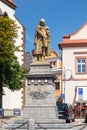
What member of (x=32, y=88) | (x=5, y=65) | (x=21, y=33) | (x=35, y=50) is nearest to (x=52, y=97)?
(x=32, y=88)

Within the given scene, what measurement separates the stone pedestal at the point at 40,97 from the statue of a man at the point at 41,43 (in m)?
1.21

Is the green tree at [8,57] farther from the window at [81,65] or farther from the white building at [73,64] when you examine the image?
the window at [81,65]

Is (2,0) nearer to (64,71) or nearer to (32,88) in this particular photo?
(64,71)

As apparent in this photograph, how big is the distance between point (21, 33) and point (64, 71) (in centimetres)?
705

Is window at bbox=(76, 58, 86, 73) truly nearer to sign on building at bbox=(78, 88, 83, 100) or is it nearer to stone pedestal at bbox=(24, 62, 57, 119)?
sign on building at bbox=(78, 88, 83, 100)

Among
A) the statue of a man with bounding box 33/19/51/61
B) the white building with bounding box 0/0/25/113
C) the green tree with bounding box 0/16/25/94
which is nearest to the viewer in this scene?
the statue of a man with bounding box 33/19/51/61

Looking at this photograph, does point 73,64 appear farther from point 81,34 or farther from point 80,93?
point 80,93

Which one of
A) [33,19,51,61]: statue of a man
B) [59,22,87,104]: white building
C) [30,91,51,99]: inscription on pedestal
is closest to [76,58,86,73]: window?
[59,22,87,104]: white building

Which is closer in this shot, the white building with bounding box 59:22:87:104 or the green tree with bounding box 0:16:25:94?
the green tree with bounding box 0:16:25:94

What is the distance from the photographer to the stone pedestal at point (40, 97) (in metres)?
25.4

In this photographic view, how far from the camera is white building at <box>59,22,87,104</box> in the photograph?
54.7 m

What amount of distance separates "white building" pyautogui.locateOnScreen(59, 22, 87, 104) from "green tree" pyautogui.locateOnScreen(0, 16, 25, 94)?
9.38 m

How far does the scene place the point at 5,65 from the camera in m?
44.7

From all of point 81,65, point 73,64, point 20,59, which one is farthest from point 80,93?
point 20,59
